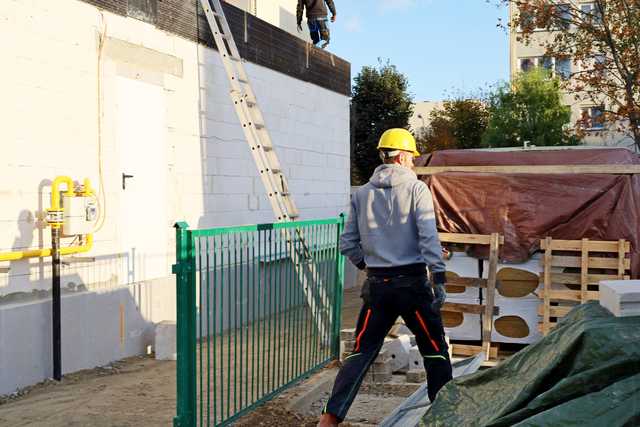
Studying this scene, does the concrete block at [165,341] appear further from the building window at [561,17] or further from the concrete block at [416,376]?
the building window at [561,17]

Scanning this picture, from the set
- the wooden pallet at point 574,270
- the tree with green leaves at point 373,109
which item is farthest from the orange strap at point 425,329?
the tree with green leaves at point 373,109

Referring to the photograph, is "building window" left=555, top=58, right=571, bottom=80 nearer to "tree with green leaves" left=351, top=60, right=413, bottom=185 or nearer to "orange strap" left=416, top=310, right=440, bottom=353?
"tree with green leaves" left=351, top=60, right=413, bottom=185

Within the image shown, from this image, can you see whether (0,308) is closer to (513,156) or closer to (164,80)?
(164,80)

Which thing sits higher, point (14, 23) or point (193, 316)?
point (14, 23)

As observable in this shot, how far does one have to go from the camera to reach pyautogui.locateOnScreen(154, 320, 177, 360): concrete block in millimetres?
8422

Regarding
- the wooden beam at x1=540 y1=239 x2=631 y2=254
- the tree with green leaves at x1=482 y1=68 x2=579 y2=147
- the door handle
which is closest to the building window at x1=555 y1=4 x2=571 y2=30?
the wooden beam at x1=540 y1=239 x2=631 y2=254

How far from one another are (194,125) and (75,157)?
7.47 ft

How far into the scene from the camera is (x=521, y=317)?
8859 millimetres

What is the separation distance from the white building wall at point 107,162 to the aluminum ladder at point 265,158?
16.6 inches

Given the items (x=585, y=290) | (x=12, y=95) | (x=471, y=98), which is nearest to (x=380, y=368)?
(x=585, y=290)

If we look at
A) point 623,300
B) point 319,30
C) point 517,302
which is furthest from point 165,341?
point 319,30

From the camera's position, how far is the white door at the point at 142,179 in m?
8.55

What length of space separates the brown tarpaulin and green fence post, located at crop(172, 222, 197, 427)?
4.94m

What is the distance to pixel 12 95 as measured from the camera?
7020 mm
